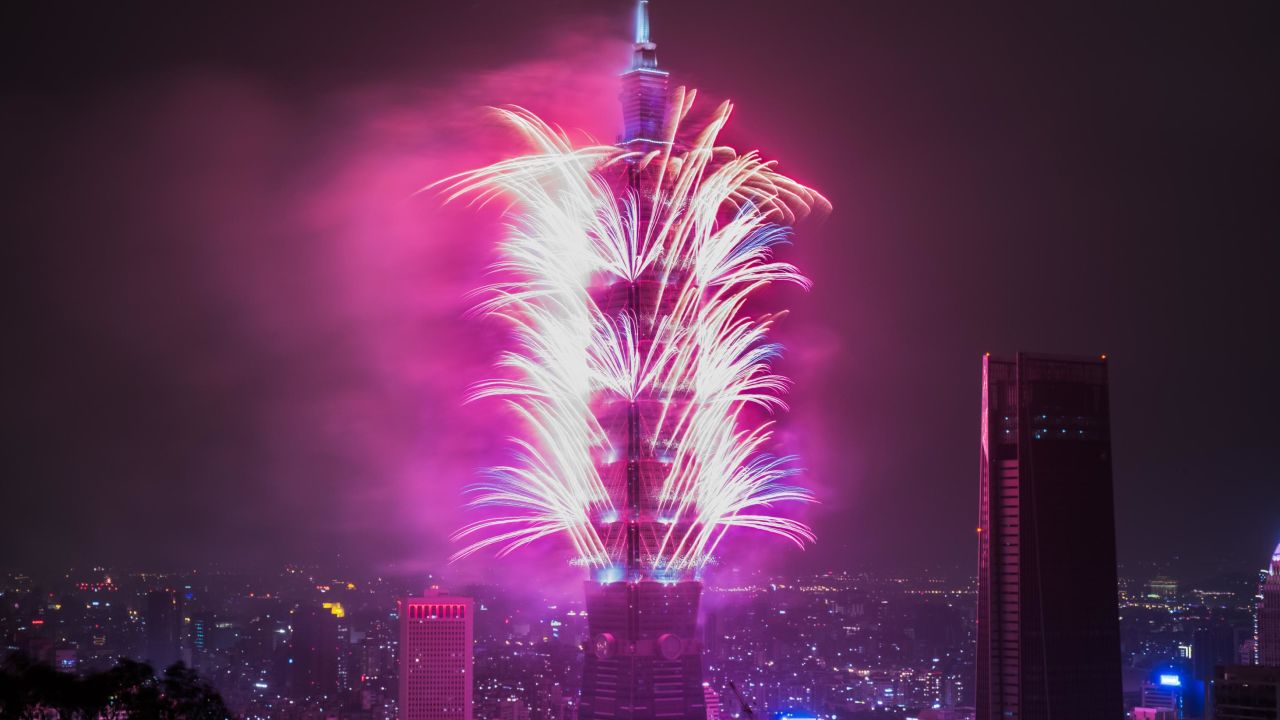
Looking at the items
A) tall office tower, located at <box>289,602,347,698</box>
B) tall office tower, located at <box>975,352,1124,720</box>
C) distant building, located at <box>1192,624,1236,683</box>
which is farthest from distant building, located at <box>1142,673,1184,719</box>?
tall office tower, located at <box>289,602,347,698</box>

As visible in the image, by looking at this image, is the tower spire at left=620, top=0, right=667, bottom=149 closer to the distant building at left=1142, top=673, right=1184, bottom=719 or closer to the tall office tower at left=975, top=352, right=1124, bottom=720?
the tall office tower at left=975, top=352, right=1124, bottom=720

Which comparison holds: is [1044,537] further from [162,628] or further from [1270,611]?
[162,628]

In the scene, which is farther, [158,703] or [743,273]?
[743,273]

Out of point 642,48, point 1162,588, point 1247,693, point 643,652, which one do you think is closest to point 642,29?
point 642,48

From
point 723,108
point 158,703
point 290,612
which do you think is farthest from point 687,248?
point 290,612

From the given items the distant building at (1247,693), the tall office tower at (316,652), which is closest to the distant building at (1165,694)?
the distant building at (1247,693)

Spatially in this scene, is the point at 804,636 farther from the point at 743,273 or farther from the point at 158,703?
the point at 158,703

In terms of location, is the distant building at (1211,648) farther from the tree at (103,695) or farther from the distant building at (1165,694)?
the tree at (103,695)
